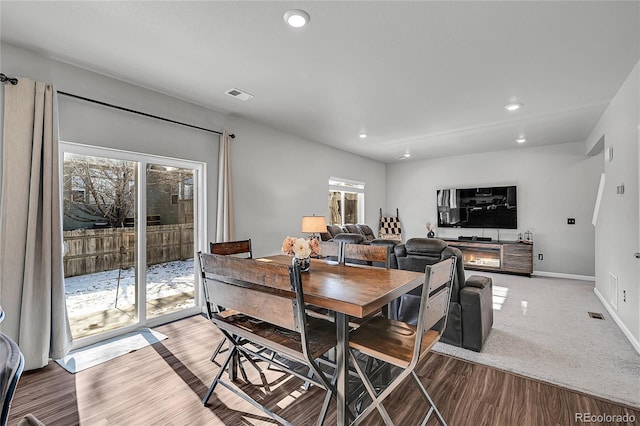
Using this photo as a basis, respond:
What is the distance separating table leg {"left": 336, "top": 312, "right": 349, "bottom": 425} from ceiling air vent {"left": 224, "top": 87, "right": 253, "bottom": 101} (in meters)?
2.79

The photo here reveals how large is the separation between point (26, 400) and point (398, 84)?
4112mm

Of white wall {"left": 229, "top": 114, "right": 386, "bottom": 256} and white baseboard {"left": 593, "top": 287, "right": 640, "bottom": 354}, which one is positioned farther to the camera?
white wall {"left": 229, "top": 114, "right": 386, "bottom": 256}

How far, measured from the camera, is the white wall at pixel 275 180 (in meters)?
4.30

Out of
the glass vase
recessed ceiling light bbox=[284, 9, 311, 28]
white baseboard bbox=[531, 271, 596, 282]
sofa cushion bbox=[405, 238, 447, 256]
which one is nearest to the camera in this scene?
recessed ceiling light bbox=[284, 9, 311, 28]

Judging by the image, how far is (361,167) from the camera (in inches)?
283

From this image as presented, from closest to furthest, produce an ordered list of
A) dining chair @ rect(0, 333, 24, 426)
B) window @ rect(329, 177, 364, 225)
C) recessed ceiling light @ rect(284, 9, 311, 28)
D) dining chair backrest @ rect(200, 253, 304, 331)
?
1. dining chair @ rect(0, 333, 24, 426)
2. dining chair backrest @ rect(200, 253, 304, 331)
3. recessed ceiling light @ rect(284, 9, 311, 28)
4. window @ rect(329, 177, 364, 225)

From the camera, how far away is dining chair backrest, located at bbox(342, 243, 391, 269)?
233cm

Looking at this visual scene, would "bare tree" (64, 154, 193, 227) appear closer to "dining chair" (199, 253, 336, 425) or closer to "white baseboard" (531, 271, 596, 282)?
"dining chair" (199, 253, 336, 425)

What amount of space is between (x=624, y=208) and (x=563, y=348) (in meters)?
1.63

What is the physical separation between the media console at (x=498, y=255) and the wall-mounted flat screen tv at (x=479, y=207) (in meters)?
0.50

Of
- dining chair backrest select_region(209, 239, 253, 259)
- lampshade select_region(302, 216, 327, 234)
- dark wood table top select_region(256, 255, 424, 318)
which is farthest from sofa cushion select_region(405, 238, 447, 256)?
lampshade select_region(302, 216, 327, 234)

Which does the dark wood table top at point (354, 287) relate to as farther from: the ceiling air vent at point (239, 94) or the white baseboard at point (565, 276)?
the white baseboard at point (565, 276)

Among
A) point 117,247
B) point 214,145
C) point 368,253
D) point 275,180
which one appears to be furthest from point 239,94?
point 368,253

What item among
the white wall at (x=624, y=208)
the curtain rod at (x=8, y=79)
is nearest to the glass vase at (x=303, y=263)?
the curtain rod at (x=8, y=79)
